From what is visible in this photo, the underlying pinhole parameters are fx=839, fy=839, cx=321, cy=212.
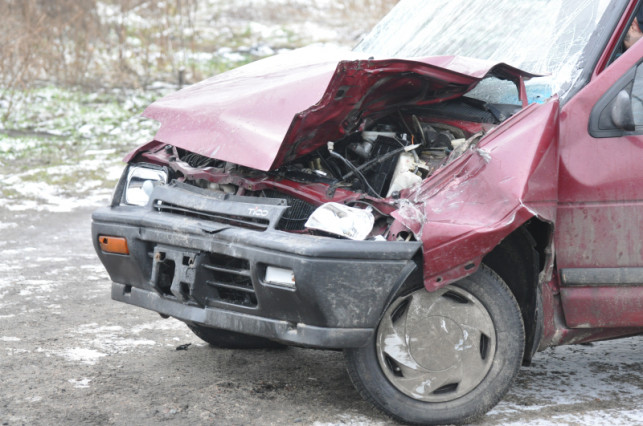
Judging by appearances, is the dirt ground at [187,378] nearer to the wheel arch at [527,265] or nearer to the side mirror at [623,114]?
the wheel arch at [527,265]

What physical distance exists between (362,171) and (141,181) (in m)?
1.05

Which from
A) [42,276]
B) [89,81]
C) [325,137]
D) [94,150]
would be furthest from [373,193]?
[89,81]

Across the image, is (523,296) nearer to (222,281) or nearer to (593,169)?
(593,169)

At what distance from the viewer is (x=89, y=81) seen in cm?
1312

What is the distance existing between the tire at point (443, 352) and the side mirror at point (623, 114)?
0.76 meters

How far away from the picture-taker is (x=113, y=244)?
3623 mm

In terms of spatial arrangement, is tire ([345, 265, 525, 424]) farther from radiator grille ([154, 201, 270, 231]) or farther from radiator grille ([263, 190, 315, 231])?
radiator grille ([154, 201, 270, 231])

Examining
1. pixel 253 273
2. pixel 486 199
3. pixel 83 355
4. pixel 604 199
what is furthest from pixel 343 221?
pixel 83 355

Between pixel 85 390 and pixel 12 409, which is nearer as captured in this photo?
pixel 12 409

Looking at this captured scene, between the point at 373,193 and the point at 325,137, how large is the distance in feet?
1.12

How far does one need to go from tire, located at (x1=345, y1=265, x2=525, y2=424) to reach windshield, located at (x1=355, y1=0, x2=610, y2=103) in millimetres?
926

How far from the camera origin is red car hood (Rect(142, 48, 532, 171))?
328 cm

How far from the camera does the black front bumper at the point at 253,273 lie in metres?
3.02

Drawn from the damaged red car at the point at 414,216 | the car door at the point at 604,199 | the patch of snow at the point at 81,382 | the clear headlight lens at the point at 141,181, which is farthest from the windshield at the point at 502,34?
the patch of snow at the point at 81,382
